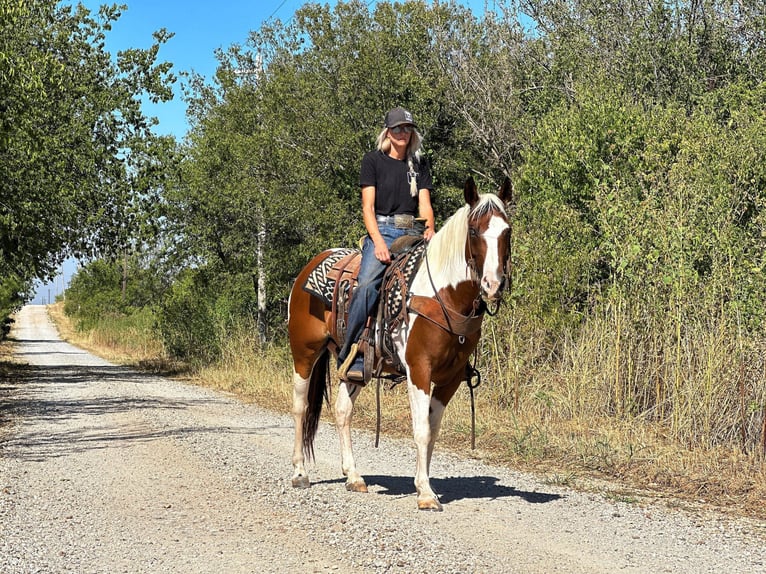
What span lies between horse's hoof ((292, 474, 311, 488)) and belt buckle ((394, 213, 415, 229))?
237cm

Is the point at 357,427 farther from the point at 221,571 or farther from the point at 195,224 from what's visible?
the point at 195,224

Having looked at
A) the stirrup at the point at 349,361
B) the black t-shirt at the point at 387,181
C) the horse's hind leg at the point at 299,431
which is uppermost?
the black t-shirt at the point at 387,181

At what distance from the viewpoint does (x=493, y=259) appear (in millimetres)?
6180

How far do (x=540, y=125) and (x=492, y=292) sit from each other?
471 inches

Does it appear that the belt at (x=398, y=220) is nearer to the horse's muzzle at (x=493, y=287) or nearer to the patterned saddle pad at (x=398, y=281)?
the patterned saddle pad at (x=398, y=281)

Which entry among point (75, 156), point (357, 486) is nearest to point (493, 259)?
point (357, 486)

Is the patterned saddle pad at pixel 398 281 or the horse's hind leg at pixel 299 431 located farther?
the horse's hind leg at pixel 299 431

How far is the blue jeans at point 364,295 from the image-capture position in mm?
7172

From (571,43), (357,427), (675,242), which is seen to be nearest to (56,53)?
(571,43)

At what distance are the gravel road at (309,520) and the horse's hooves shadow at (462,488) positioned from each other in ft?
0.06

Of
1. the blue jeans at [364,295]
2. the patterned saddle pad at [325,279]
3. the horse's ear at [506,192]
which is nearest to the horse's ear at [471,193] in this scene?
the horse's ear at [506,192]

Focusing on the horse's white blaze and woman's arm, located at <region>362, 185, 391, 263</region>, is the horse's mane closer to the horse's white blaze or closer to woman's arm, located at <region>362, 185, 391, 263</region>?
the horse's white blaze

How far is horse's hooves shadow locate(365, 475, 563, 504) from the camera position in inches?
286

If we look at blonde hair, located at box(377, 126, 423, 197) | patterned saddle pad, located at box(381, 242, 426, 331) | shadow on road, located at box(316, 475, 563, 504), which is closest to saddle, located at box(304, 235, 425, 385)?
patterned saddle pad, located at box(381, 242, 426, 331)
